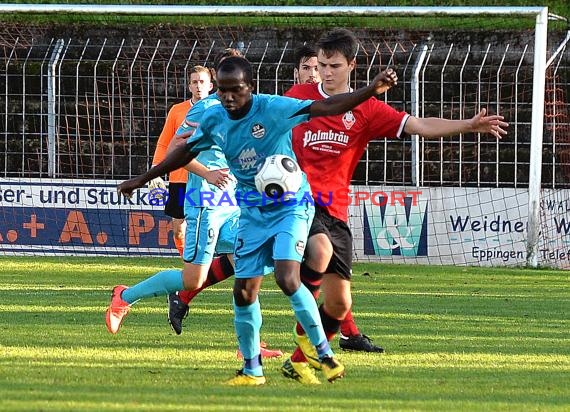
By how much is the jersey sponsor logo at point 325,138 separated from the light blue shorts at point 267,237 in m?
0.94

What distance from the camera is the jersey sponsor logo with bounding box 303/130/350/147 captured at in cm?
780

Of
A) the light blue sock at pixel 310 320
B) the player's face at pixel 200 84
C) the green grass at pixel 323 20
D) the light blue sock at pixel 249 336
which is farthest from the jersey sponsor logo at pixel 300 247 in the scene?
the green grass at pixel 323 20

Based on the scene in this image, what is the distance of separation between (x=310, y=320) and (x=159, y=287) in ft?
8.57

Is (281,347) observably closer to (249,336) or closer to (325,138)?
(325,138)

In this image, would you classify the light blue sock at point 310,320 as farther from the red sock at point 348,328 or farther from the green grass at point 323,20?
the green grass at point 323,20

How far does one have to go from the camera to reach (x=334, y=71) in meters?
7.86

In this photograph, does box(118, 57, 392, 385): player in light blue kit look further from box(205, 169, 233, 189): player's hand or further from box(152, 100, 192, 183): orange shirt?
box(152, 100, 192, 183): orange shirt

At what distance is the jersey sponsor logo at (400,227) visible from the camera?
703 inches

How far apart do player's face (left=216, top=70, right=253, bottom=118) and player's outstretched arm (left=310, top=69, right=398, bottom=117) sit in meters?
0.35

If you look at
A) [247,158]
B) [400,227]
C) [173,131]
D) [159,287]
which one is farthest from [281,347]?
[400,227]

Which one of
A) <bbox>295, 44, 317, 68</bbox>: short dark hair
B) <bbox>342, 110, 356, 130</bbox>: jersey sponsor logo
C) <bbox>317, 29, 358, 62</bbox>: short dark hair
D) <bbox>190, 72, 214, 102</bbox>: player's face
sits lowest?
<bbox>342, 110, 356, 130</bbox>: jersey sponsor logo

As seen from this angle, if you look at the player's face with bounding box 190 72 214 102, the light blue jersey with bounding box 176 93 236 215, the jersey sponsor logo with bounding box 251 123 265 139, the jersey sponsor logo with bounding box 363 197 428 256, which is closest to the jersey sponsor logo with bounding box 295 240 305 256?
the jersey sponsor logo with bounding box 251 123 265 139

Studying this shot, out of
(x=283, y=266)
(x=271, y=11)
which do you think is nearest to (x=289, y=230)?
(x=283, y=266)

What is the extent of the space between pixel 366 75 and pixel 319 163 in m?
12.1
